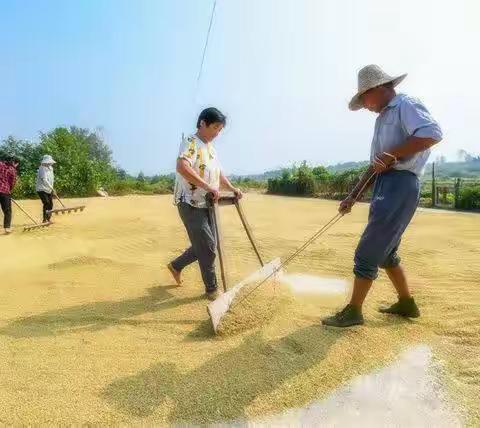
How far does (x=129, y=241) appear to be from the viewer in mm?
7953

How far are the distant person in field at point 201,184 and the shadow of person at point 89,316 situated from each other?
0.53m

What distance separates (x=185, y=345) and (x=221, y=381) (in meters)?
0.59

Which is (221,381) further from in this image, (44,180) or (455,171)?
(455,171)

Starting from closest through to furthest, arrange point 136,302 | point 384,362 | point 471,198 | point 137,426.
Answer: point 137,426, point 384,362, point 136,302, point 471,198

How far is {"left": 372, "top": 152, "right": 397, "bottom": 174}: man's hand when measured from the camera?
2.89 meters

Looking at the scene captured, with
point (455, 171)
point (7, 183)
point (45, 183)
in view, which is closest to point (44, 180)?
point (45, 183)

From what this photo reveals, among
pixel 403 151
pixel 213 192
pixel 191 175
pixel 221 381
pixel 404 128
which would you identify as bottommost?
pixel 221 381

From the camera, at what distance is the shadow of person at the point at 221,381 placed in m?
2.38

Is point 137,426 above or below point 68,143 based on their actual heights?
below

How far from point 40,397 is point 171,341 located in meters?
0.98

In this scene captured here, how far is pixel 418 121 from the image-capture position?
2.82m

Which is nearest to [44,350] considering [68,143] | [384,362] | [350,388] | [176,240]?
[350,388]

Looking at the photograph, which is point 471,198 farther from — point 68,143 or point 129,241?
point 68,143

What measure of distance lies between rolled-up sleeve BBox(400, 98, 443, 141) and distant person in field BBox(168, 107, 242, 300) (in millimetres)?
1542
